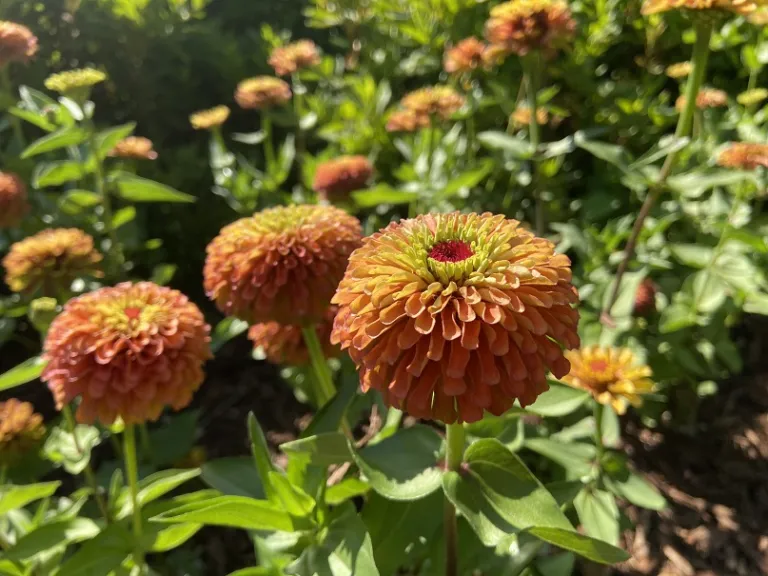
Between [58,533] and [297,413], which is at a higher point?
[58,533]

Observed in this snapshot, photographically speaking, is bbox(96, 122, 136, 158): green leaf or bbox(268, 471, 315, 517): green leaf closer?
bbox(268, 471, 315, 517): green leaf

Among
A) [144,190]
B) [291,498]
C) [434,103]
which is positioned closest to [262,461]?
[291,498]

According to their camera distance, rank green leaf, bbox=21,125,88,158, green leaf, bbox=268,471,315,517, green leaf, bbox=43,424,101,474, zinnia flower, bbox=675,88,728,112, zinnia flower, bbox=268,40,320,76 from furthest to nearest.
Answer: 1. zinnia flower, bbox=268,40,320,76
2. zinnia flower, bbox=675,88,728,112
3. green leaf, bbox=21,125,88,158
4. green leaf, bbox=43,424,101,474
5. green leaf, bbox=268,471,315,517

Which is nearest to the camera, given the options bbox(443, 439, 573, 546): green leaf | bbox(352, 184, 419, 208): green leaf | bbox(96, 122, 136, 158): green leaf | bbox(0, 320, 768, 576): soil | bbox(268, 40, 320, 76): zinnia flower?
bbox(443, 439, 573, 546): green leaf

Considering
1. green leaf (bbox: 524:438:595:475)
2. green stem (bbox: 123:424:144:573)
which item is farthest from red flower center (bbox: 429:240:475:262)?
green stem (bbox: 123:424:144:573)

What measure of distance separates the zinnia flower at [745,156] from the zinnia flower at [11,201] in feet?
6.83

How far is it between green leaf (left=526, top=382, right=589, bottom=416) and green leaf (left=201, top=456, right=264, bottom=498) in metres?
0.59

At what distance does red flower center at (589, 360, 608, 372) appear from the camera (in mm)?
1354

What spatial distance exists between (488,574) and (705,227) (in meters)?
1.46

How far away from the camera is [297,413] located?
7.63 ft

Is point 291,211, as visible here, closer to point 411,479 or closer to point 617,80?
point 411,479

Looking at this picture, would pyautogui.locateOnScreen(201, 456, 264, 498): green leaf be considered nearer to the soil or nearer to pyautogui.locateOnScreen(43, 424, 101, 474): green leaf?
pyautogui.locateOnScreen(43, 424, 101, 474): green leaf

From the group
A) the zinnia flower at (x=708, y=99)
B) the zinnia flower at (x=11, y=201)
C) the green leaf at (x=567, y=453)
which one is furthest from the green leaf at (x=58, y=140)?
the zinnia flower at (x=708, y=99)

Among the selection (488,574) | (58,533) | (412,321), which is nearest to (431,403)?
(412,321)
